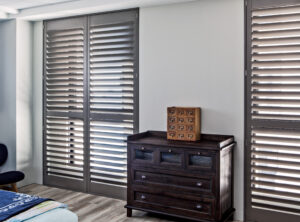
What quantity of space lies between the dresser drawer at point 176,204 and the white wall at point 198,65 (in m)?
0.49

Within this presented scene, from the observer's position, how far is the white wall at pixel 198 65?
3629 millimetres

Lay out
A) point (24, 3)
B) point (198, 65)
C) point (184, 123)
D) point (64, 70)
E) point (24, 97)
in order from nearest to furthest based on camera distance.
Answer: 1. point (184, 123)
2. point (198, 65)
3. point (24, 3)
4. point (64, 70)
5. point (24, 97)

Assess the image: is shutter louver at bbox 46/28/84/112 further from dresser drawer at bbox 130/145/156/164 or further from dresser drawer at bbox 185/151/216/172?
dresser drawer at bbox 185/151/216/172

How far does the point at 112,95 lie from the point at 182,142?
1204 millimetres

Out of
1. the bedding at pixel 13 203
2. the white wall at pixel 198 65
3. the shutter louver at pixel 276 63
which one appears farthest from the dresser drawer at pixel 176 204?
the bedding at pixel 13 203

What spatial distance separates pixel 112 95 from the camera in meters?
4.32

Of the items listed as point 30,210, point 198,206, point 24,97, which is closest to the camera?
point 30,210

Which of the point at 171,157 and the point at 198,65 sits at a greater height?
the point at 198,65

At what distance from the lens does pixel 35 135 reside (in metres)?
4.99

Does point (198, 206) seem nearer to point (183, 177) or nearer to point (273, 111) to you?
point (183, 177)

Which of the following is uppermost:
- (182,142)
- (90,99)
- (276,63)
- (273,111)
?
(276,63)

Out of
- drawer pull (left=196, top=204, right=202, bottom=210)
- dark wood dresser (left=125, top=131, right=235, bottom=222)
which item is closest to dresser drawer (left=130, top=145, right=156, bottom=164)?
dark wood dresser (left=125, top=131, right=235, bottom=222)

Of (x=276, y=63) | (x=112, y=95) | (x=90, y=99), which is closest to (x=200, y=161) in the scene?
(x=276, y=63)

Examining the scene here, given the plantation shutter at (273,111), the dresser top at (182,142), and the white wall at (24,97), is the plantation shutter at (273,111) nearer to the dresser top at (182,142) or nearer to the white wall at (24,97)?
the dresser top at (182,142)
